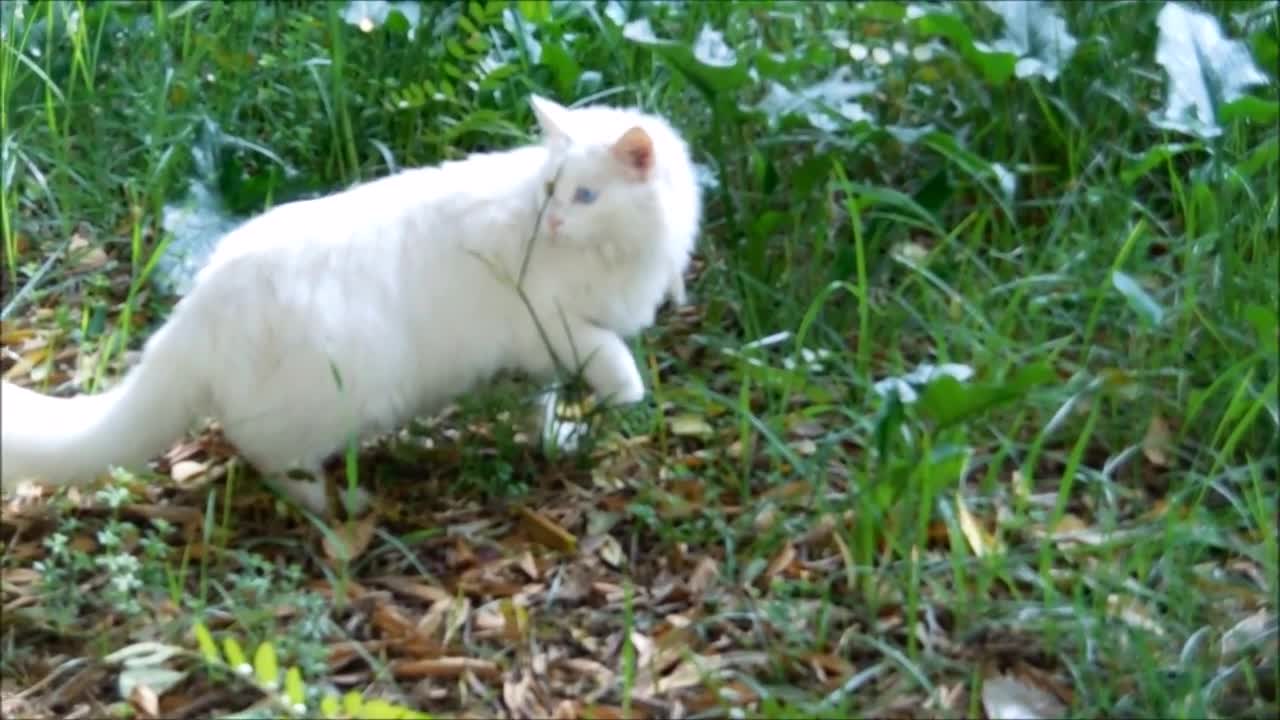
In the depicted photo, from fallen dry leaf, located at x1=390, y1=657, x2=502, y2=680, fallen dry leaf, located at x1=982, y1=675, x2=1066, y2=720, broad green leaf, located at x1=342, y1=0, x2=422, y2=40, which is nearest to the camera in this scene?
fallen dry leaf, located at x1=982, y1=675, x2=1066, y2=720

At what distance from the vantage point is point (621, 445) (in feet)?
9.02

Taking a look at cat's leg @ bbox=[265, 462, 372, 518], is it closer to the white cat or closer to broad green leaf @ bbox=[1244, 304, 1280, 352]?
the white cat

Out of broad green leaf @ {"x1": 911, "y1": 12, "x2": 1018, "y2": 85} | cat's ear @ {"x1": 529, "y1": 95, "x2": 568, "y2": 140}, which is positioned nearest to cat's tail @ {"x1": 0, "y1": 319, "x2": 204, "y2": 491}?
cat's ear @ {"x1": 529, "y1": 95, "x2": 568, "y2": 140}

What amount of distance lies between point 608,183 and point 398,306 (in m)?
0.36

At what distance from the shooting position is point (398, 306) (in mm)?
2537

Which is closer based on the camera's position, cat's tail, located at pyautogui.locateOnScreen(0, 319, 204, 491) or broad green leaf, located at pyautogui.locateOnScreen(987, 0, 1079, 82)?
cat's tail, located at pyautogui.locateOnScreen(0, 319, 204, 491)

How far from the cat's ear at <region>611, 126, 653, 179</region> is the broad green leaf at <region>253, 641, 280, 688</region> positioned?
3.00 ft

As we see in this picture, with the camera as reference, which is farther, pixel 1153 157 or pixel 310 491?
pixel 1153 157

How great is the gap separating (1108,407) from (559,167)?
0.91 meters

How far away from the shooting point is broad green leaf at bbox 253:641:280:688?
2.07 metres

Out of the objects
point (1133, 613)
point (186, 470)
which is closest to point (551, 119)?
point (186, 470)

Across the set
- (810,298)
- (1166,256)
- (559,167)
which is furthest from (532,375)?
(1166,256)

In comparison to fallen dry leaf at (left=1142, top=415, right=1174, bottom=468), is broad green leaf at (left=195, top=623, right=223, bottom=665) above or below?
above

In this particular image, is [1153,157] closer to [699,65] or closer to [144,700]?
[699,65]
